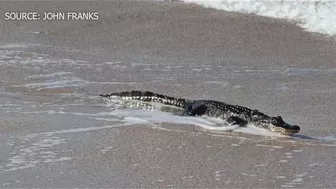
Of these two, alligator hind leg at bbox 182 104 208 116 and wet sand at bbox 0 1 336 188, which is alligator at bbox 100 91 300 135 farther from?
wet sand at bbox 0 1 336 188

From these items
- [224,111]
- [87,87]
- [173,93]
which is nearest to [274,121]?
[224,111]

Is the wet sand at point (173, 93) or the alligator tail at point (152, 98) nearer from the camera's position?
the wet sand at point (173, 93)

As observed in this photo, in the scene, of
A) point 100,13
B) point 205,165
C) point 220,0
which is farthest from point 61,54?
point 205,165

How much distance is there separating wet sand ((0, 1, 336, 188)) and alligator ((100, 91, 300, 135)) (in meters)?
0.14

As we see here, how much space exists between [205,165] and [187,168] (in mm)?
128

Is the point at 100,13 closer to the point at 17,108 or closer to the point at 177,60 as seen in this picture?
the point at 177,60

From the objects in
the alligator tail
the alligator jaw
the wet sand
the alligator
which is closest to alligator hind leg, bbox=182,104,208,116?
the alligator

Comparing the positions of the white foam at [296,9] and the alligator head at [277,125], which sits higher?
the white foam at [296,9]

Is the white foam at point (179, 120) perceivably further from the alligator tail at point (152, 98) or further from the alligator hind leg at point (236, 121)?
the alligator tail at point (152, 98)

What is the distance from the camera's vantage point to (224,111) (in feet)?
19.3

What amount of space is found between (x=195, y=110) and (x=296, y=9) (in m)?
5.12

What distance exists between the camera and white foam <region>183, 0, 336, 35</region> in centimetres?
1003

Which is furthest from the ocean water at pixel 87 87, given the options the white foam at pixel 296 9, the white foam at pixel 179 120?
the white foam at pixel 296 9

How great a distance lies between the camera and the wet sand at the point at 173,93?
4309 mm
